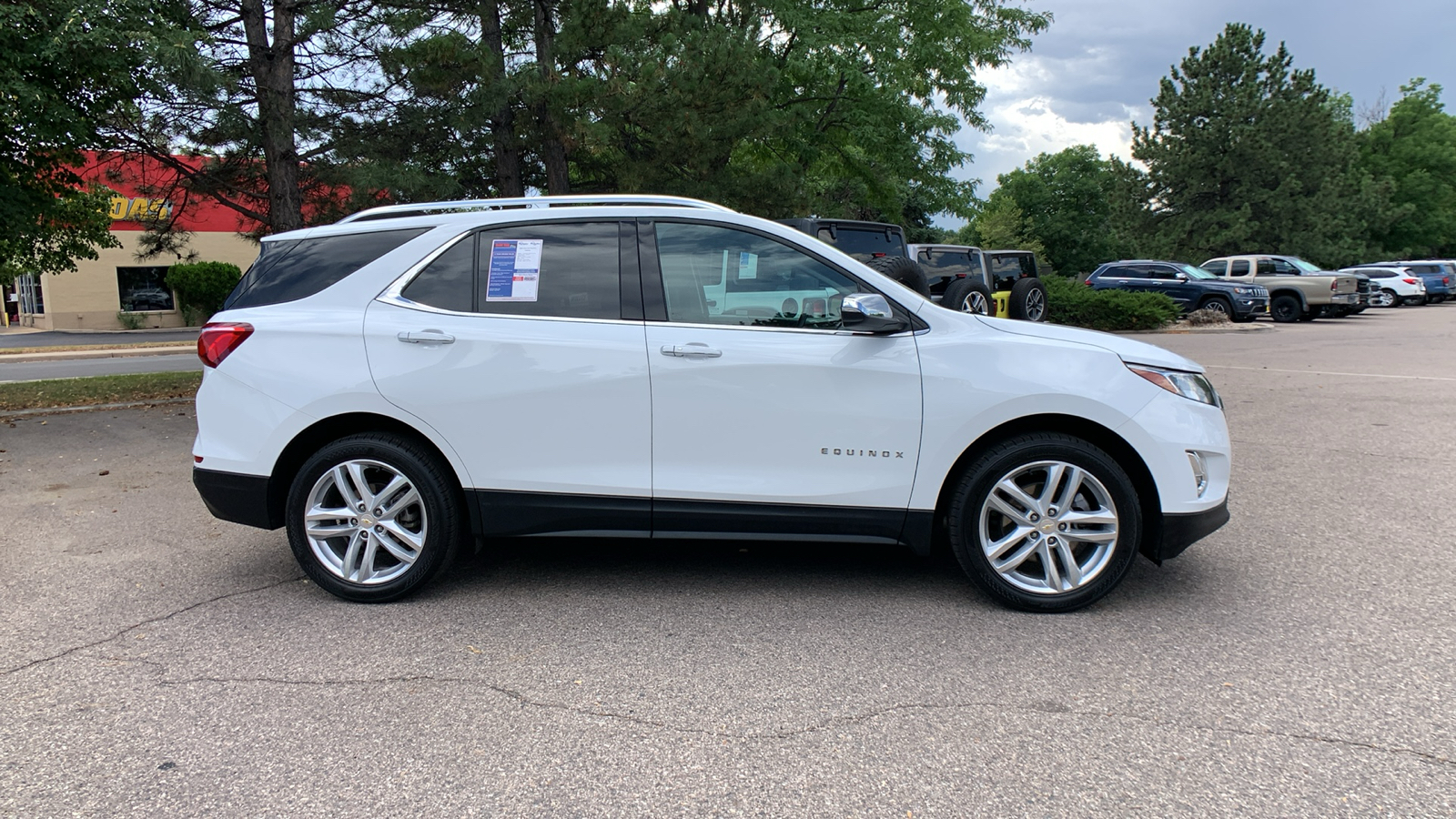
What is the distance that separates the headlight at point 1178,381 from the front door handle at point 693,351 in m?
1.78

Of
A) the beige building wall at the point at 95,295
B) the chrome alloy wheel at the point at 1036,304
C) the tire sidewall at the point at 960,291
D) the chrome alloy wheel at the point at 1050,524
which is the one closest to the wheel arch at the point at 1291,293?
the chrome alloy wheel at the point at 1036,304

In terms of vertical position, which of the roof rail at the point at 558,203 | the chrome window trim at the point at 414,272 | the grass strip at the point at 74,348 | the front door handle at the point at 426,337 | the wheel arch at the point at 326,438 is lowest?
the grass strip at the point at 74,348

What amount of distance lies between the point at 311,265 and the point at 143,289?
39.9 metres

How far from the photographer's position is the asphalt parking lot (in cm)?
271

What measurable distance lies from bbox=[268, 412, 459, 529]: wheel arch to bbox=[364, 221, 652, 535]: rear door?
145 millimetres

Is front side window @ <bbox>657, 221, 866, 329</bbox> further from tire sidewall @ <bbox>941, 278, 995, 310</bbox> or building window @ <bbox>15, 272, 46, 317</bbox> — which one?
building window @ <bbox>15, 272, 46, 317</bbox>

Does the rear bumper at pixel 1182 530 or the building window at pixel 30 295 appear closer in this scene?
the rear bumper at pixel 1182 530

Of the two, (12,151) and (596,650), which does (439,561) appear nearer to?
(596,650)

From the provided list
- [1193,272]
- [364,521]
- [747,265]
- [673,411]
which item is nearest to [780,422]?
[673,411]

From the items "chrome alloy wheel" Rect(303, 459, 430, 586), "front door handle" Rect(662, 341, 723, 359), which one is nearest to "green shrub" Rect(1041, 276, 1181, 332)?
"front door handle" Rect(662, 341, 723, 359)

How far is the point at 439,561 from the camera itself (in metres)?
4.22

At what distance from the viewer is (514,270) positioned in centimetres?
430

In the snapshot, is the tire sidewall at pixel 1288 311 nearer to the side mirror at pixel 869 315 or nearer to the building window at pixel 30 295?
the side mirror at pixel 869 315

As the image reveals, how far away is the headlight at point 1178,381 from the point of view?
4.09 meters
